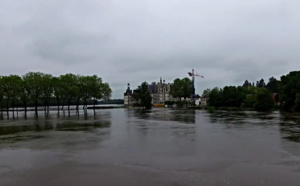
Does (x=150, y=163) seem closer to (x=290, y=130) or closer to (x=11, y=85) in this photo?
(x=290, y=130)

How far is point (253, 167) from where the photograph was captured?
35.7ft

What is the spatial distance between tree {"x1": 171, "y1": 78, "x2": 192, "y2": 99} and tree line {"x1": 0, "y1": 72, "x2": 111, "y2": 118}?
44.8 meters

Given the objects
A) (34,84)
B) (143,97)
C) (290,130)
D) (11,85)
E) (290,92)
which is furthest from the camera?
(143,97)

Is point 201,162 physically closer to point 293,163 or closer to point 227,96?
point 293,163

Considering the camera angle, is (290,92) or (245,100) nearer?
(290,92)

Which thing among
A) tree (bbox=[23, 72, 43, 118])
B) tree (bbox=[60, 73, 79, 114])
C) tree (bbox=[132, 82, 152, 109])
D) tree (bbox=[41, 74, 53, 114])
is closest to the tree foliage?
tree (bbox=[132, 82, 152, 109])

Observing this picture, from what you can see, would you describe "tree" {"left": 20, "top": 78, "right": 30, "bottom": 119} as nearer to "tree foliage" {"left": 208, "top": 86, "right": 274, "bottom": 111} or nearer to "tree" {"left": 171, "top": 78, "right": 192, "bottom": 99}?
"tree foliage" {"left": 208, "top": 86, "right": 274, "bottom": 111}

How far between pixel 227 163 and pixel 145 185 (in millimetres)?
4622

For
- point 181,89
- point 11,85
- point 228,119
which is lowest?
point 228,119

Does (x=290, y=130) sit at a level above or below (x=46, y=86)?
below

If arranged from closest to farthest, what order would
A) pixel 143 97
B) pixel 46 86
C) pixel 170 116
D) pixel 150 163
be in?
pixel 150 163 < pixel 170 116 < pixel 46 86 < pixel 143 97

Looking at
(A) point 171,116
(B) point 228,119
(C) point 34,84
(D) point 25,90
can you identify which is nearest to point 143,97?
(C) point 34,84

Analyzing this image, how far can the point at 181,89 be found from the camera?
484 ft

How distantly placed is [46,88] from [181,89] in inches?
3215
